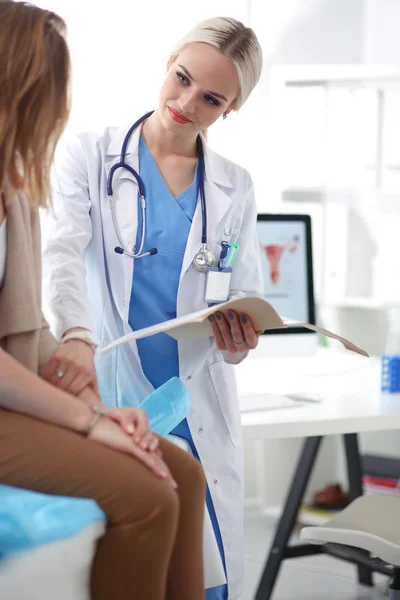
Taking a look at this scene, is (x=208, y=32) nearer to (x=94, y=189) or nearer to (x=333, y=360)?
(x=94, y=189)

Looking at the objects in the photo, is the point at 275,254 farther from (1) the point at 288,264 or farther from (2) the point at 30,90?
(2) the point at 30,90

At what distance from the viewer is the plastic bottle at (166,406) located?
139cm

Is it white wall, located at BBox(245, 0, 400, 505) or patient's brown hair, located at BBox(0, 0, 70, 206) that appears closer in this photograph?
patient's brown hair, located at BBox(0, 0, 70, 206)

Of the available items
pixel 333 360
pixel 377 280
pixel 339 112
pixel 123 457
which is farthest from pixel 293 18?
pixel 123 457

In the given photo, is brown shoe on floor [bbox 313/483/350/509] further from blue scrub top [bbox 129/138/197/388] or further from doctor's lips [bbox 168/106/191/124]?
doctor's lips [bbox 168/106/191/124]

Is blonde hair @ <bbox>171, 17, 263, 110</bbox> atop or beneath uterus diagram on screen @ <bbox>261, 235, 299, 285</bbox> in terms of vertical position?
atop

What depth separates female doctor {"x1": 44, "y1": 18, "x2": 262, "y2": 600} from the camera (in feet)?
5.57

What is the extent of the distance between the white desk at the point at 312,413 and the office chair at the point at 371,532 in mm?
105

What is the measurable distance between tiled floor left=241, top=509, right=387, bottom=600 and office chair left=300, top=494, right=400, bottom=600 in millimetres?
551

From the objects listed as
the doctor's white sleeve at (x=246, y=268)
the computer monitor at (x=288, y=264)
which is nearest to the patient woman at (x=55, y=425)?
the doctor's white sleeve at (x=246, y=268)

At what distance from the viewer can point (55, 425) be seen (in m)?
1.14

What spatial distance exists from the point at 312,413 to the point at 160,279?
59 centimetres

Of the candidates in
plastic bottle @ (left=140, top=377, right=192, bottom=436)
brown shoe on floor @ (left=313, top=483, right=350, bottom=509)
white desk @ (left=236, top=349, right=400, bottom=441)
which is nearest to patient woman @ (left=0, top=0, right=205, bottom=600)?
plastic bottle @ (left=140, top=377, right=192, bottom=436)

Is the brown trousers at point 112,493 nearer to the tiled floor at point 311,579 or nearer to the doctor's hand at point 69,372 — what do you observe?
the doctor's hand at point 69,372
